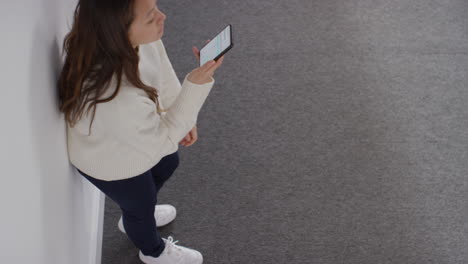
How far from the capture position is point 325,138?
1.94 m

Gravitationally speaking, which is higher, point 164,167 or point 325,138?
point 164,167

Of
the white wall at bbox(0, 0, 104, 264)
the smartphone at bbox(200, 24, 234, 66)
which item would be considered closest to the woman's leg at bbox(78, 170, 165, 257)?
the white wall at bbox(0, 0, 104, 264)

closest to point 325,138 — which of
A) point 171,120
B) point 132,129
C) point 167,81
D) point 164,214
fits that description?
point 164,214

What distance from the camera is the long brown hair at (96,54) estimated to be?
0.92 m

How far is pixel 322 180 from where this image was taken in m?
1.83

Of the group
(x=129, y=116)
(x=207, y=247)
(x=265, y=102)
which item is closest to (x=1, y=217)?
(x=129, y=116)

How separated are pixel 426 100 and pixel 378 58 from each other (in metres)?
0.30

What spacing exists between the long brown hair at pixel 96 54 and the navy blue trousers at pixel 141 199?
23cm

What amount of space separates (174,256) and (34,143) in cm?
81

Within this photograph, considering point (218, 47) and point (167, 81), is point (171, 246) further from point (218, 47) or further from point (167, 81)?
point (218, 47)

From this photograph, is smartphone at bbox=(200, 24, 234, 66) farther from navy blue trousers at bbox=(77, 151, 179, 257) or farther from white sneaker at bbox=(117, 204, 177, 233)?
white sneaker at bbox=(117, 204, 177, 233)

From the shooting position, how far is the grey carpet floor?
1688mm

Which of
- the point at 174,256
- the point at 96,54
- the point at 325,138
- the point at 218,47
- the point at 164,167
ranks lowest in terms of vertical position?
the point at 174,256

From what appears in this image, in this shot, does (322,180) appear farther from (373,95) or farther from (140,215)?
(140,215)
